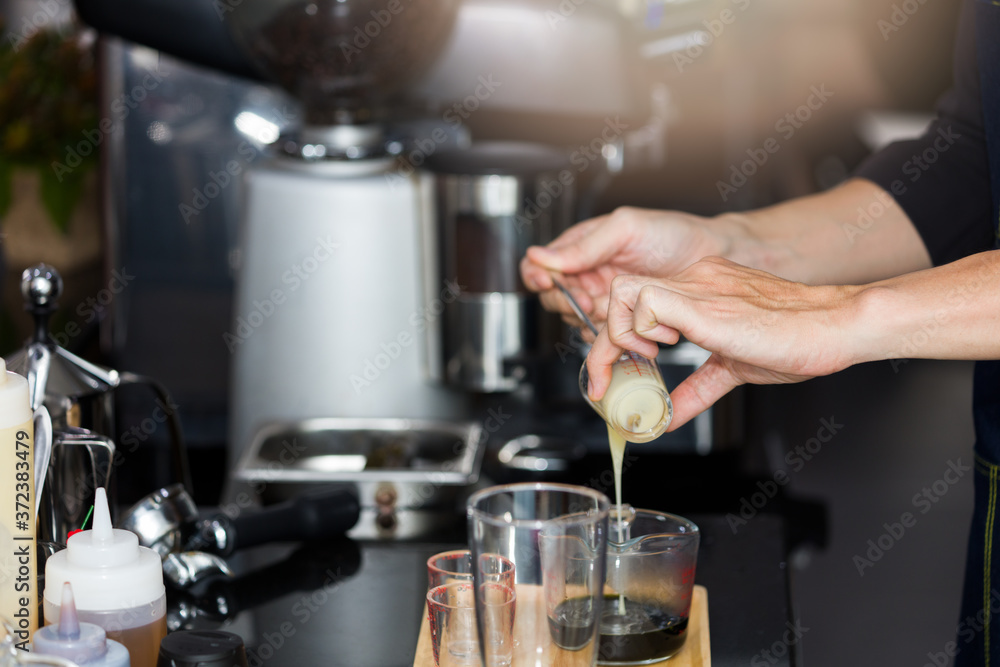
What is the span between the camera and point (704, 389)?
883mm

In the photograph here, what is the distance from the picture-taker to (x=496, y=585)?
2.11 feet

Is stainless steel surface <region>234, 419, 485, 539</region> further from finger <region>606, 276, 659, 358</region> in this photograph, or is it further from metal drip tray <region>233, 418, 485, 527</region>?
finger <region>606, 276, 659, 358</region>

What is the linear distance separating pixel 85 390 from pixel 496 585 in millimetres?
389

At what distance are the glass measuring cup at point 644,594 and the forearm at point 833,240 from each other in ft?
1.35

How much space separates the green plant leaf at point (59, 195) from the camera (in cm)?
209

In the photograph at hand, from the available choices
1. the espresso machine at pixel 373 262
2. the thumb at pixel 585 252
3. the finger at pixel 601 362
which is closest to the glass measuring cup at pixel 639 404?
the finger at pixel 601 362

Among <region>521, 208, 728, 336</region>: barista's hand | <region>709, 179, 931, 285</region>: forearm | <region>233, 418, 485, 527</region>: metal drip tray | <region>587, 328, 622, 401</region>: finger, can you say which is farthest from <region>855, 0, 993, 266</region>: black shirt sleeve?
<region>233, 418, 485, 527</region>: metal drip tray

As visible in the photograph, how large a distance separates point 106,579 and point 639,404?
1.31 ft

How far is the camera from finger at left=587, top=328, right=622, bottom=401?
809 millimetres

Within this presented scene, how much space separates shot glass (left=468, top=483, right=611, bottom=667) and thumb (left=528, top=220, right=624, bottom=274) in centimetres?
41

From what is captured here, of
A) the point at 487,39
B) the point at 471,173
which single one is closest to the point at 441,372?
the point at 471,173

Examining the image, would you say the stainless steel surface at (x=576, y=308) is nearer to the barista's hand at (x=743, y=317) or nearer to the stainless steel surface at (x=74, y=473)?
the barista's hand at (x=743, y=317)

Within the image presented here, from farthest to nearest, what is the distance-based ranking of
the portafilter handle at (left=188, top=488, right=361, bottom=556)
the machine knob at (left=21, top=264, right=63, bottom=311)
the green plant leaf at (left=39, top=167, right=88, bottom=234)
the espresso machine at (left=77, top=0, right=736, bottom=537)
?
1. the green plant leaf at (left=39, top=167, right=88, bottom=234)
2. the espresso machine at (left=77, top=0, right=736, bottom=537)
3. the portafilter handle at (left=188, top=488, right=361, bottom=556)
4. the machine knob at (left=21, top=264, right=63, bottom=311)

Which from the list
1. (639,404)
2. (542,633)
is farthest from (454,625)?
(639,404)
